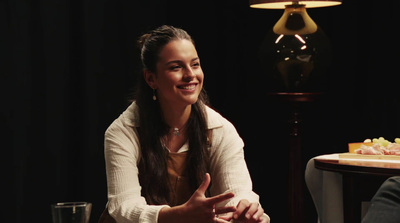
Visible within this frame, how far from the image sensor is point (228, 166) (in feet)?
8.79

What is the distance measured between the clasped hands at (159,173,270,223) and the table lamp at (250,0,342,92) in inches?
59.0

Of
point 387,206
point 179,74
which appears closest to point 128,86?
point 179,74

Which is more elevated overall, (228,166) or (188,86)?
(188,86)

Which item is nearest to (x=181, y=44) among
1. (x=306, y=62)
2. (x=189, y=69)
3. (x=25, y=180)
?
(x=189, y=69)

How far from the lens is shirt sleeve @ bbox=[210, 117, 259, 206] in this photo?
2646 millimetres

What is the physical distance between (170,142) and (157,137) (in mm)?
71

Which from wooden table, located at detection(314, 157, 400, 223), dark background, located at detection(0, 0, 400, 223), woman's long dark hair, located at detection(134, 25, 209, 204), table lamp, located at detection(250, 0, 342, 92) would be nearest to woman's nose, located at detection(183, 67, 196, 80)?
woman's long dark hair, located at detection(134, 25, 209, 204)

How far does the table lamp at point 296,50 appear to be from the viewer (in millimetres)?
3752

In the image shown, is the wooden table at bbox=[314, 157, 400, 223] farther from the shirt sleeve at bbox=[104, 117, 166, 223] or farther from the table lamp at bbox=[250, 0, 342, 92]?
the shirt sleeve at bbox=[104, 117, 166, 223]

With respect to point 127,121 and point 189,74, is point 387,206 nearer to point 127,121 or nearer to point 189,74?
point 189,74

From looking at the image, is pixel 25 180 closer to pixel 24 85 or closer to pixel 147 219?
pixel 24 85

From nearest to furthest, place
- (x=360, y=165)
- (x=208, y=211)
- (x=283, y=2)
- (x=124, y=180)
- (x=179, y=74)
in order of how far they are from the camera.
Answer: (x=208, y=211)
(x=124, y=180)
(x=179, y=74)
(x=360, y=165)
(x=283, y=2)

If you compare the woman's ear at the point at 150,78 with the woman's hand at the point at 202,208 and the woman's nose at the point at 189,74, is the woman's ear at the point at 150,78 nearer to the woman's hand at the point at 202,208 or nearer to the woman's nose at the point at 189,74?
the woman's nose at the point at 189,74

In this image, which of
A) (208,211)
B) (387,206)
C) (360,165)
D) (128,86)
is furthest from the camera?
(128,86)
